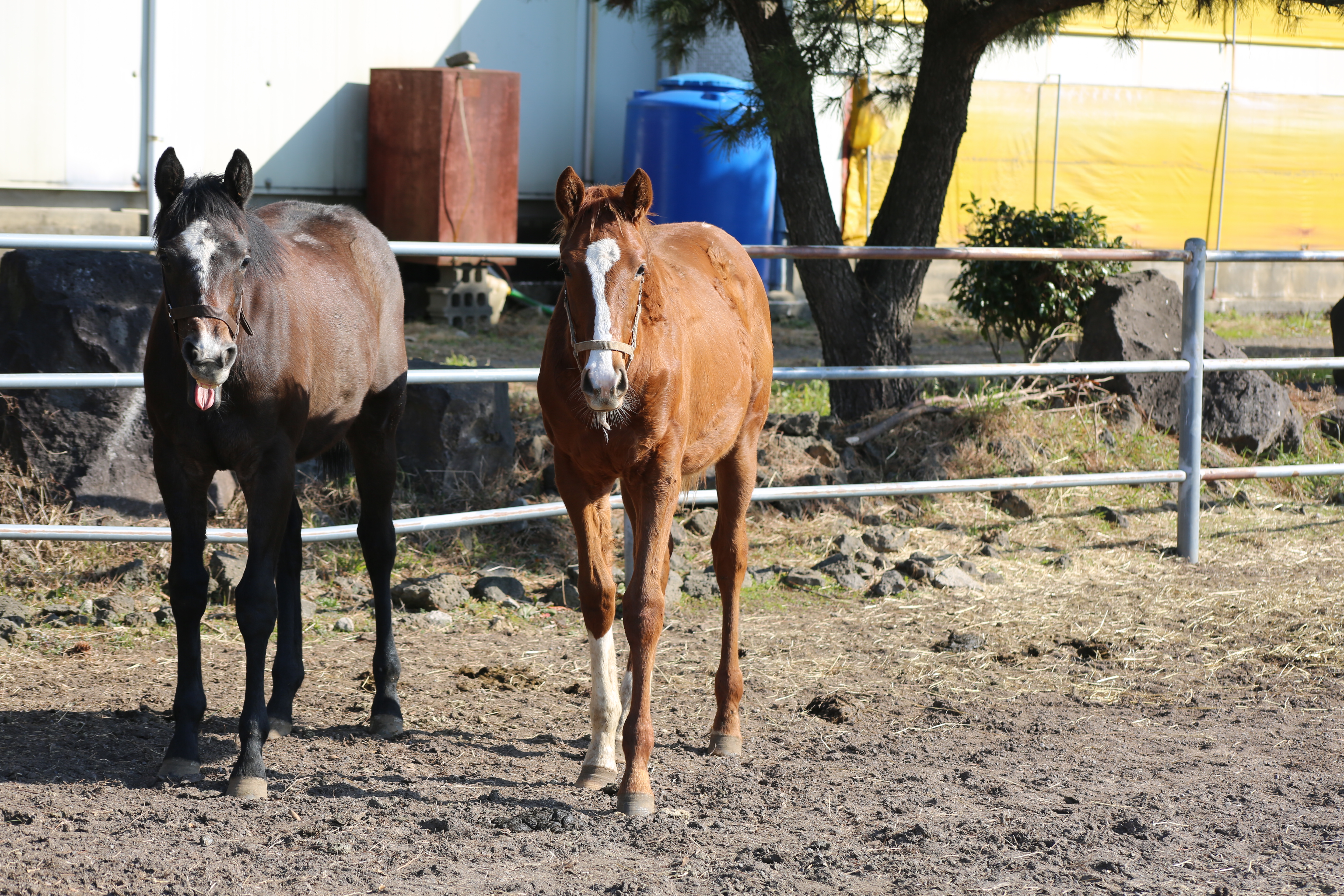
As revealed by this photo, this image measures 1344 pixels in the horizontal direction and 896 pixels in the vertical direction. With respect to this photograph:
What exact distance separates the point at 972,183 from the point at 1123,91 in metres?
2.40

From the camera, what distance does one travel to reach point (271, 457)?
3557mm

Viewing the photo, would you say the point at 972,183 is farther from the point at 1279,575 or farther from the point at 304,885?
the point at 304,885

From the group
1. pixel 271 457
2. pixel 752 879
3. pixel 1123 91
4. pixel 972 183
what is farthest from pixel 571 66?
pixel 752 879

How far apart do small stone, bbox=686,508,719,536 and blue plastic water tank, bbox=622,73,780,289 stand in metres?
6.48

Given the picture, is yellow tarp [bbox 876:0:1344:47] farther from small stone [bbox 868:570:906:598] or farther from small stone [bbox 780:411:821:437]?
small stone [bbox 868:570:906:598]

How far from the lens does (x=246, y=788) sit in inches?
134

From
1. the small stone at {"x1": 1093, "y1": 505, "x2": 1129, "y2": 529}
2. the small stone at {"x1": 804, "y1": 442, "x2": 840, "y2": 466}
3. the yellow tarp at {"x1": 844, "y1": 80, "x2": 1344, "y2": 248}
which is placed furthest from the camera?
the yellow tarp at {"x1": 844, "y1": 80, "x2": 1344, "y2": 248}

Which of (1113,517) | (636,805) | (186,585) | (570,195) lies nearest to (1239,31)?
(1113,517)

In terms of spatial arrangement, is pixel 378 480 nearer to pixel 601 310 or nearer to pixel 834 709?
pixel 601 310

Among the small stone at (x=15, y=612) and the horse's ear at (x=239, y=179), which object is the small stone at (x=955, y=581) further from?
the small stone at (x=15, y=612)

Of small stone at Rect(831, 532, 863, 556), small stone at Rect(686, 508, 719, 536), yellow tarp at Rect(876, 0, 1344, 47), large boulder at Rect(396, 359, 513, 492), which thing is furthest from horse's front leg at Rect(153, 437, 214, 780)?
yellow tarp at Rect(876, 0, 1344, 47)

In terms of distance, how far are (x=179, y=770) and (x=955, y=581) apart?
3.60 m

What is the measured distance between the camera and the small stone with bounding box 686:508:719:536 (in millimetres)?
6227

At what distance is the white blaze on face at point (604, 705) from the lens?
363 centimetres
